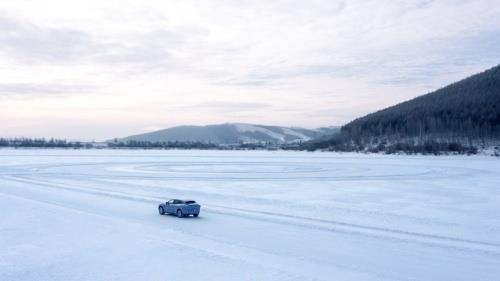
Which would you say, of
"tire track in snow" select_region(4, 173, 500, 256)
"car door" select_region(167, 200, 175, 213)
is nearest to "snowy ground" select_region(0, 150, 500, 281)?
"tire track in snow" select_region(4, 173, 500, 256)

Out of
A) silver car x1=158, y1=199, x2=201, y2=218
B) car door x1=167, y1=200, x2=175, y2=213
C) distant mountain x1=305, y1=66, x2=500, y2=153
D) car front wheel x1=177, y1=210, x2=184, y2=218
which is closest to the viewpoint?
silver car x1=158, y1=199, x2=201, y2=218

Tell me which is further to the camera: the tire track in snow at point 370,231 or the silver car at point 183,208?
the silver car at point 183,208

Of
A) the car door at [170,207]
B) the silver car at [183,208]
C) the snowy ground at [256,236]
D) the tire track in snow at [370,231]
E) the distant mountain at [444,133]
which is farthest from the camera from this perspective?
the distant mountain at [444,133]

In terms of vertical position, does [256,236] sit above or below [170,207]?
below

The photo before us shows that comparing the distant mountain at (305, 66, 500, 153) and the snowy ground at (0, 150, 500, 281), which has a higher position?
the distant mountain at (305, 66, 500, 153)

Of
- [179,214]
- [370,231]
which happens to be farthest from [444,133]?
[370,231]

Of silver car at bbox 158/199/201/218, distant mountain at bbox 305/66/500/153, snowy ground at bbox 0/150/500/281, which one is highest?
distant mountain at bbox 305/66/500/153

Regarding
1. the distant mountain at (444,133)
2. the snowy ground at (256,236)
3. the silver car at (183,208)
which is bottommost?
the snowy ground at (256,236)

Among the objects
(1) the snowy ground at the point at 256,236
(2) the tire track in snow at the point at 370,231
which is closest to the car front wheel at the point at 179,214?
(1) the snowy ground at the point at 256,236

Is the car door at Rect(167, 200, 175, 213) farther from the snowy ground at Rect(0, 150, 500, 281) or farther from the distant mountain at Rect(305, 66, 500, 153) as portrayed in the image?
the distant mountain at Rect(305, 66, 500, 153)

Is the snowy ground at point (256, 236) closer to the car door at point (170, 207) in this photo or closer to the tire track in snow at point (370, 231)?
the tire track in snow at point (370, 231)

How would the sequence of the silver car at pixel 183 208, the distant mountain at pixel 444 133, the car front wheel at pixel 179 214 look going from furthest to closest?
1. the distant mountain at pixel 444 133
2. the car front wheel at pixel 179 214
3. the silver car at pixel 183 208

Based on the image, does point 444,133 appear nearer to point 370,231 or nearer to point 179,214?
point 179,214

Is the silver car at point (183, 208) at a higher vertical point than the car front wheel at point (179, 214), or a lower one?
higher
